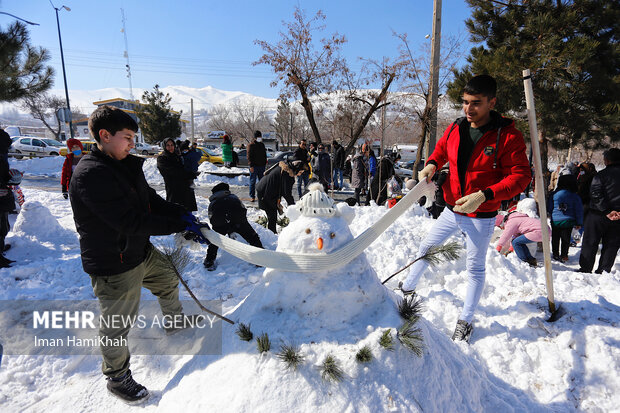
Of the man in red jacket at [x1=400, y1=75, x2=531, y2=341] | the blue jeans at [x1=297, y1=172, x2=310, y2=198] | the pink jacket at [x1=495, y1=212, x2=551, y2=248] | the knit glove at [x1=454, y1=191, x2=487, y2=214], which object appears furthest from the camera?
the blue jeans at [x1=297, y1=172, x2=310, y2=198]

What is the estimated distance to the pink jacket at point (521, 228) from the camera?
4578 millimetres

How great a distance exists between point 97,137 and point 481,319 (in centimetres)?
341

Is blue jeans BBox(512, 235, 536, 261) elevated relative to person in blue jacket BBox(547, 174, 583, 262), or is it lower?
lower

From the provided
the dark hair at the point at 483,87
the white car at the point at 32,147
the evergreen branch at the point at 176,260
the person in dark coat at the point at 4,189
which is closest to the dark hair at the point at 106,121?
the evergreen branch at the point at 176,260

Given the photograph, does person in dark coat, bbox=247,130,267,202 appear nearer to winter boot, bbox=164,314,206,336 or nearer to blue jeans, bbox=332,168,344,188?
blue jeans, bbox=332,168,344,188

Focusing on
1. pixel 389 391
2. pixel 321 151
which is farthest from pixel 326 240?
pixel 321 151

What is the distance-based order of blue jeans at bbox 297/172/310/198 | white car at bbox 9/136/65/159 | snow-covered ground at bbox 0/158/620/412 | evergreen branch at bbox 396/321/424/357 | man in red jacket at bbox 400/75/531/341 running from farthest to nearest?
white car at bbox 9/136/65/159
blue jeans at bbox 297/172/310/198
man in red jacket at bbox 400/75/531/341
evergreen branch at bbox 396/321/424/357
snow-covered ground at bbox 0/158/620/412

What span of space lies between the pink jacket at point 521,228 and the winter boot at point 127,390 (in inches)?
205

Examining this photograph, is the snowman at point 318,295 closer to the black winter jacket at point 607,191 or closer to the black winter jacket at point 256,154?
the black winter jacket at point 607,191

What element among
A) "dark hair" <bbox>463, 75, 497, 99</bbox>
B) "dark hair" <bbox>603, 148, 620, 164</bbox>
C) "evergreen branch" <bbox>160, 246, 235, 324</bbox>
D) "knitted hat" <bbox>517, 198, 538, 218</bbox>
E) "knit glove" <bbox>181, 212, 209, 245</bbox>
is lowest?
"knitted hat" <bbox>517, 198, 538, 218</bbox>

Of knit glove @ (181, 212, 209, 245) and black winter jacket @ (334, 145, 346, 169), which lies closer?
knit glove @ (181, 212, 209, 245)

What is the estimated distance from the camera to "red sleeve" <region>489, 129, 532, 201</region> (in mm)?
2212

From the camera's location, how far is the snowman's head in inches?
70.9

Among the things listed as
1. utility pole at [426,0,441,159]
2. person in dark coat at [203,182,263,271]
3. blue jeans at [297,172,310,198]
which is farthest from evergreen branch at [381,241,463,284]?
utility pole at [426,0,441,159]
